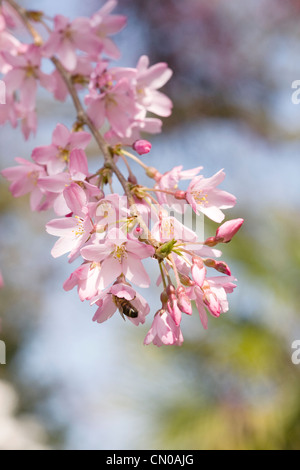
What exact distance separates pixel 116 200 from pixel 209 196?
0.39 ft

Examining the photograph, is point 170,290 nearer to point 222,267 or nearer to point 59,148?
point 222,267

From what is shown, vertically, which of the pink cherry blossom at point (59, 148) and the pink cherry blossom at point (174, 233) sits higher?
the pink cherry blossom at point (59, 148)

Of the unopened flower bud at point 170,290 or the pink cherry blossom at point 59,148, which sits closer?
the unopened flower bud at point 170,290

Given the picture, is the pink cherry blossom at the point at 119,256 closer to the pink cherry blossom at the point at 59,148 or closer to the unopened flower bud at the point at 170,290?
the unopened flower bud at the point at 170,290

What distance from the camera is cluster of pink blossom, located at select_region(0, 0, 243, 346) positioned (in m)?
0.46

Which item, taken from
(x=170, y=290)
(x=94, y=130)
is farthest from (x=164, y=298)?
(x=94, y=130)

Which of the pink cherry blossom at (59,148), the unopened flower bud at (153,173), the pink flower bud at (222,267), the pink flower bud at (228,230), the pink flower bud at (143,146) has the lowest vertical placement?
the pink flower bud at (222,267)

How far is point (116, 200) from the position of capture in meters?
0.47

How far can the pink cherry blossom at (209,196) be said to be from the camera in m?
0.52

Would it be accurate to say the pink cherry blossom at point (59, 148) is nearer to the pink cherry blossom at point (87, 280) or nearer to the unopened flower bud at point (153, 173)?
the unopened flower bud at point (153, 173)

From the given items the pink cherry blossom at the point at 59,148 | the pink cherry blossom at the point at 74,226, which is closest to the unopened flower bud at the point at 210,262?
the pink cherry blossom at the point at 74,226

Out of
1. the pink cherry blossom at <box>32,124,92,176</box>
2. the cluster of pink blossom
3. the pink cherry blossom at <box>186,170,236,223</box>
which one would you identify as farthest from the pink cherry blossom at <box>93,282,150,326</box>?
the pink cherry blossom at <box>32,124,92,176</box>

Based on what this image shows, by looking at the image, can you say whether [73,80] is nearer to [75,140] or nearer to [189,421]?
[75,140]
